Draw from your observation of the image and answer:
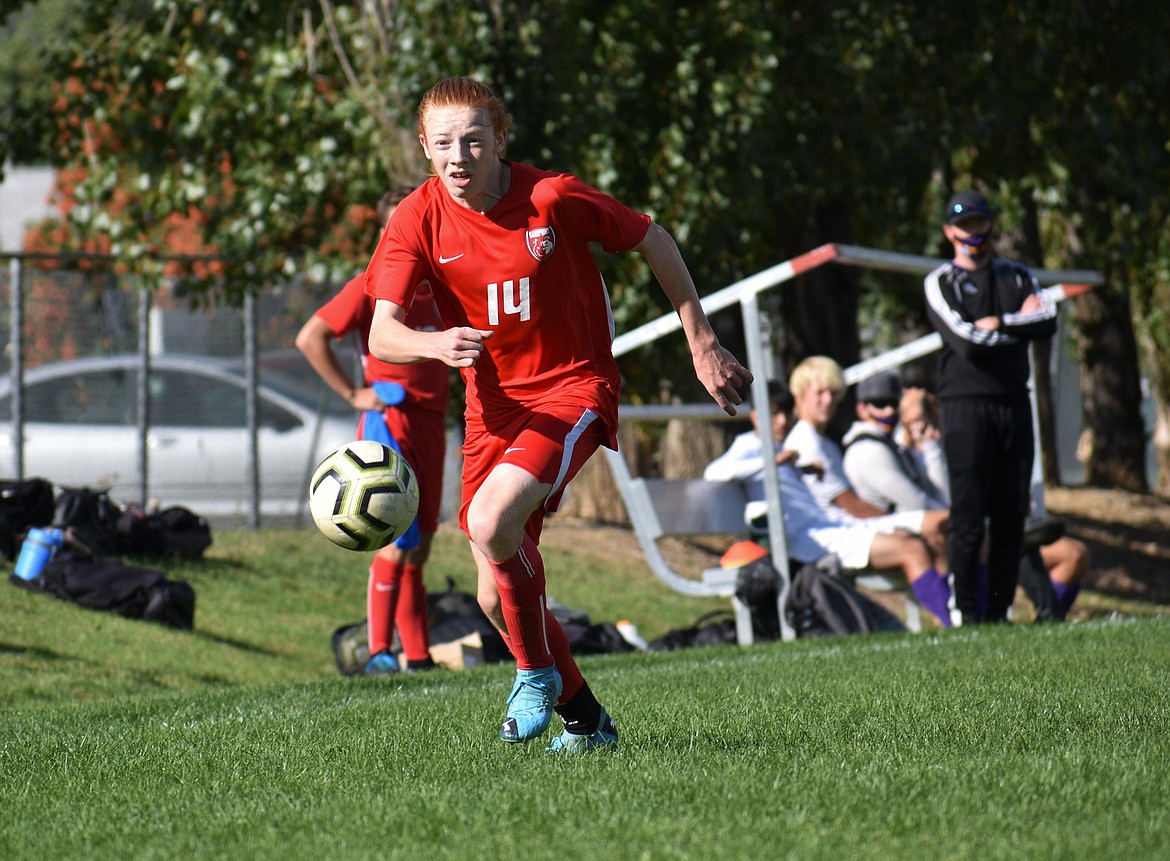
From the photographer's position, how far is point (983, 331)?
8.24 meters

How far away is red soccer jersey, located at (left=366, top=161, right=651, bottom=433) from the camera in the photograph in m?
4.73

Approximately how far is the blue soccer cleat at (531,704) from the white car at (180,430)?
8.84 metres

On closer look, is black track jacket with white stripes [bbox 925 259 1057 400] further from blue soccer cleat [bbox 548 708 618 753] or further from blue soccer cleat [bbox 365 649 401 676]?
blue soccer cleat [bbox 548 708 618 753]

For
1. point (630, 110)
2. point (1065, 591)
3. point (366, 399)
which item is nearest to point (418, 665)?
point (366, 399)

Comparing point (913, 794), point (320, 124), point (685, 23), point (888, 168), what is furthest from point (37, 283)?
point (913, 794)

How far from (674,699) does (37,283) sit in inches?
345

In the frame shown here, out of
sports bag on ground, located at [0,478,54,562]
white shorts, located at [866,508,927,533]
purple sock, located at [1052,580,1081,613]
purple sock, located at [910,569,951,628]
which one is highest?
sports bag on ground, located at [0,478,54,562]

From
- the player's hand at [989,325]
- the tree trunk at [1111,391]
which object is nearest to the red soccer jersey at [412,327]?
the player's hand at [989,325]

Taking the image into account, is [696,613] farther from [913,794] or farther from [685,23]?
[913,794]

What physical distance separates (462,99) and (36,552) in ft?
19.8

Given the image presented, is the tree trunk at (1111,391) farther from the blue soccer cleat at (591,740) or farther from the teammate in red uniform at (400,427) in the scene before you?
the blue soccer cleat at (591,740)

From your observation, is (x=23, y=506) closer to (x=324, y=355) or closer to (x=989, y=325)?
(x=324, y=355)

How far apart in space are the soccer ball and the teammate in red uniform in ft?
8.02

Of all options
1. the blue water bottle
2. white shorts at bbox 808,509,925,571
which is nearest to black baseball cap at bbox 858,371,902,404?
white shorts at bbox 808,509,925,571
